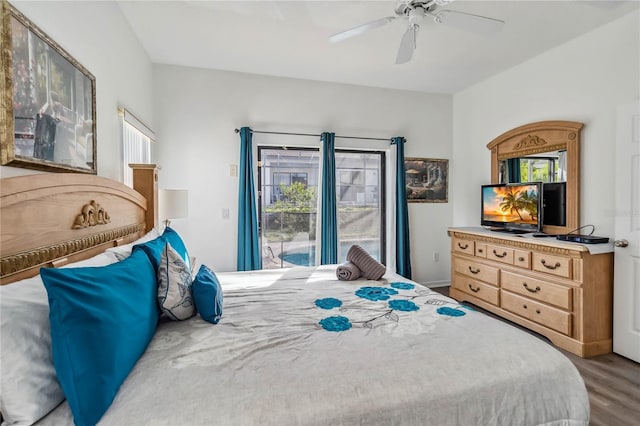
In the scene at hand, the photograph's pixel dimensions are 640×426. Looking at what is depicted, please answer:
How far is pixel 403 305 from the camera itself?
5.83ft

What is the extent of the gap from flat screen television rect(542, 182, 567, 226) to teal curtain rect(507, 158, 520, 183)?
37cm

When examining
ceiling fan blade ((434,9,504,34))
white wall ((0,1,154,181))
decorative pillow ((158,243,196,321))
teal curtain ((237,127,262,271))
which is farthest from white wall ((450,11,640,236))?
white wall ((0,1,154,181))

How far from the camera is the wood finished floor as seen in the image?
1837 millimetres

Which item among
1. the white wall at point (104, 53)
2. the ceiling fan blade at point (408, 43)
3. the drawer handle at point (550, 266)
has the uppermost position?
the ceiling fan blade at point (408, 43)

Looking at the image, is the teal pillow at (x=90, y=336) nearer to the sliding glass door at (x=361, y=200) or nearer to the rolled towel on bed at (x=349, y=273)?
the rolled towel on bed at (x=349, y=273)

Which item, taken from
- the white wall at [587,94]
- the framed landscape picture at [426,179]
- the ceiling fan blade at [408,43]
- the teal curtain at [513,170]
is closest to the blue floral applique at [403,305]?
the ceiling fan blade at [408,43]

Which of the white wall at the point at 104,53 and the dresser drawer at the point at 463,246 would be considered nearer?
the white wall at the point at 104,53

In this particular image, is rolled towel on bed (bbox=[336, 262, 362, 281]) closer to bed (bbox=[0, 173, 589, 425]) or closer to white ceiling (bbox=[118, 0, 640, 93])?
bed (bbox=[0, 173, 589, 425])

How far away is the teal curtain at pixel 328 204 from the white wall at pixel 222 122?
0.20 m

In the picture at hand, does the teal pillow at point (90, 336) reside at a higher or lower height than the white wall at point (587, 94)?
lower

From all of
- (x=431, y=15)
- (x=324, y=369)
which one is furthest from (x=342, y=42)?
(x=324, y=369)

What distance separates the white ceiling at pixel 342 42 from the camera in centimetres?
241

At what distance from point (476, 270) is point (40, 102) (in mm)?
3824

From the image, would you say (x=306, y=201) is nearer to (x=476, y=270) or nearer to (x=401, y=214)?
(x=401, y=214)
